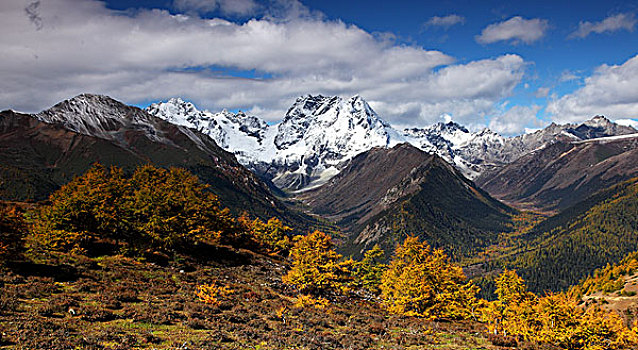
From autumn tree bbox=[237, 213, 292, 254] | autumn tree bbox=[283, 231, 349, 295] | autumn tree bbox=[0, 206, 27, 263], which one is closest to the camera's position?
autumn tree bbox=[0, 206, 27, 263]

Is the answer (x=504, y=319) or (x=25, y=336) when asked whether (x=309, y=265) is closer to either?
(x=504, y=319)

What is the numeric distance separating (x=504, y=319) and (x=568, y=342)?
317 inches

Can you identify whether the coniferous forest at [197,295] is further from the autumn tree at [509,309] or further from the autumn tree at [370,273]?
the autumn tree at [370,273]

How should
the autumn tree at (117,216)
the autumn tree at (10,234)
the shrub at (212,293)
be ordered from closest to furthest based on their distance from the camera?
the autumn tree at (10,234)
the shrub at (212,293)
the autumn tree at (117,216)

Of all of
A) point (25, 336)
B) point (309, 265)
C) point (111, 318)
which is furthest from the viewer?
point (309, 265)

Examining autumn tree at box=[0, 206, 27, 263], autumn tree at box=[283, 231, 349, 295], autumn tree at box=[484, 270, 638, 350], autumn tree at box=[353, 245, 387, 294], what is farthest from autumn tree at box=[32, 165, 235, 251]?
autumn tree at box=[484, 270, 638, 350]

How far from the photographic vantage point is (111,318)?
30.7 meters

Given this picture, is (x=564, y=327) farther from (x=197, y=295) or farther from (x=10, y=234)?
(x=10, y=234)

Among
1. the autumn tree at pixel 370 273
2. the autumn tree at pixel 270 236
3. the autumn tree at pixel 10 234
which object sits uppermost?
the autumn tree at pixel 10 234

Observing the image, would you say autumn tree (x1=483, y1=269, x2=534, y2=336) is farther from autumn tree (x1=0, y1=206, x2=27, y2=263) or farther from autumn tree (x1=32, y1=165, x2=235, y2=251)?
autumn tree (x1=0, y1=206, x2=27, y2=263)

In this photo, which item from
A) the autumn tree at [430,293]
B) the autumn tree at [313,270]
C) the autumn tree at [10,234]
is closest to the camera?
the autumn tree at [10,234]

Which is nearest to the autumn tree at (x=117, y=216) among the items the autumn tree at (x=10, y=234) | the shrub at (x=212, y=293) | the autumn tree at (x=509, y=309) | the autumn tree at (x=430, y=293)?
the autumn tree at (x=10, y=234)

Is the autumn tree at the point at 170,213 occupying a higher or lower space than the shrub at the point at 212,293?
higher

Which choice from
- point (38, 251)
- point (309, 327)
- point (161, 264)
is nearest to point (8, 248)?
point (38, 251)
